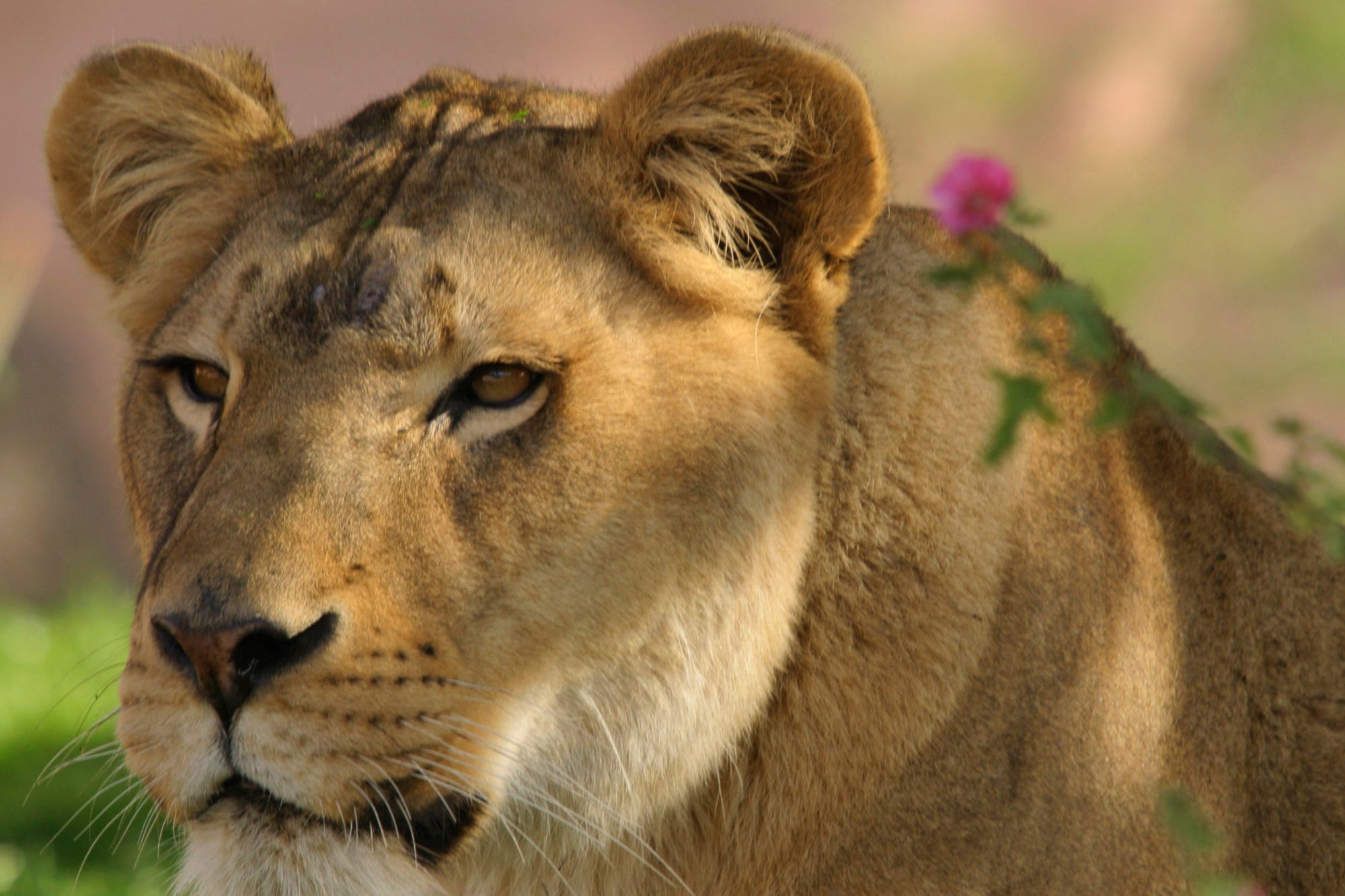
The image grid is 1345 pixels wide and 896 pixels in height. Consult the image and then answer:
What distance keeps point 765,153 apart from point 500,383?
582 millimetres

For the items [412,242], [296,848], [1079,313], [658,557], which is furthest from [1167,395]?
[296,848]

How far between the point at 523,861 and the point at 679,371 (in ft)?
2.72

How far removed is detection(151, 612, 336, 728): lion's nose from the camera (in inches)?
80.2

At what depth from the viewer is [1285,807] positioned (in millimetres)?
2756

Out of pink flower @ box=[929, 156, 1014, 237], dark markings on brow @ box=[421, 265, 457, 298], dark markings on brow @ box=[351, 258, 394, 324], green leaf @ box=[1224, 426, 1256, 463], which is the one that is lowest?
dark markings on brow @ box=[351, 258, 394, 324]

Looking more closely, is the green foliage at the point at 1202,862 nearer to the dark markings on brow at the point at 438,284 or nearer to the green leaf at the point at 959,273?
the green leaf at the point at 959,273

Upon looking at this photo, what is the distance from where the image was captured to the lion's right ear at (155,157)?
9.37ft

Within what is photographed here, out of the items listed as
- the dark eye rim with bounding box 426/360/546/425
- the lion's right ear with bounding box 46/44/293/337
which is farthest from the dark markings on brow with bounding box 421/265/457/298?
the lion's right ear with bounding box 46/44/293/337

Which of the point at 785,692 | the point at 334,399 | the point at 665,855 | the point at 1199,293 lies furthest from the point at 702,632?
the point at 1199,293

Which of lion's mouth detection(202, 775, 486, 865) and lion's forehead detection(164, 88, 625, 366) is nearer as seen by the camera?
lion's mouth detection(202, 775, 486, 865)

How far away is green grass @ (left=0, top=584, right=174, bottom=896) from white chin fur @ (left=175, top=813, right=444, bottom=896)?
42.6 inches

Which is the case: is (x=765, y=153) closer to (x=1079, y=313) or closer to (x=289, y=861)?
(x=1079, y=313)

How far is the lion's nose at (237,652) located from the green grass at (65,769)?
127cm

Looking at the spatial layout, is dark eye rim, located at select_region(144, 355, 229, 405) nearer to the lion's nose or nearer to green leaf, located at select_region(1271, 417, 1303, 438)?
the lion's nose
